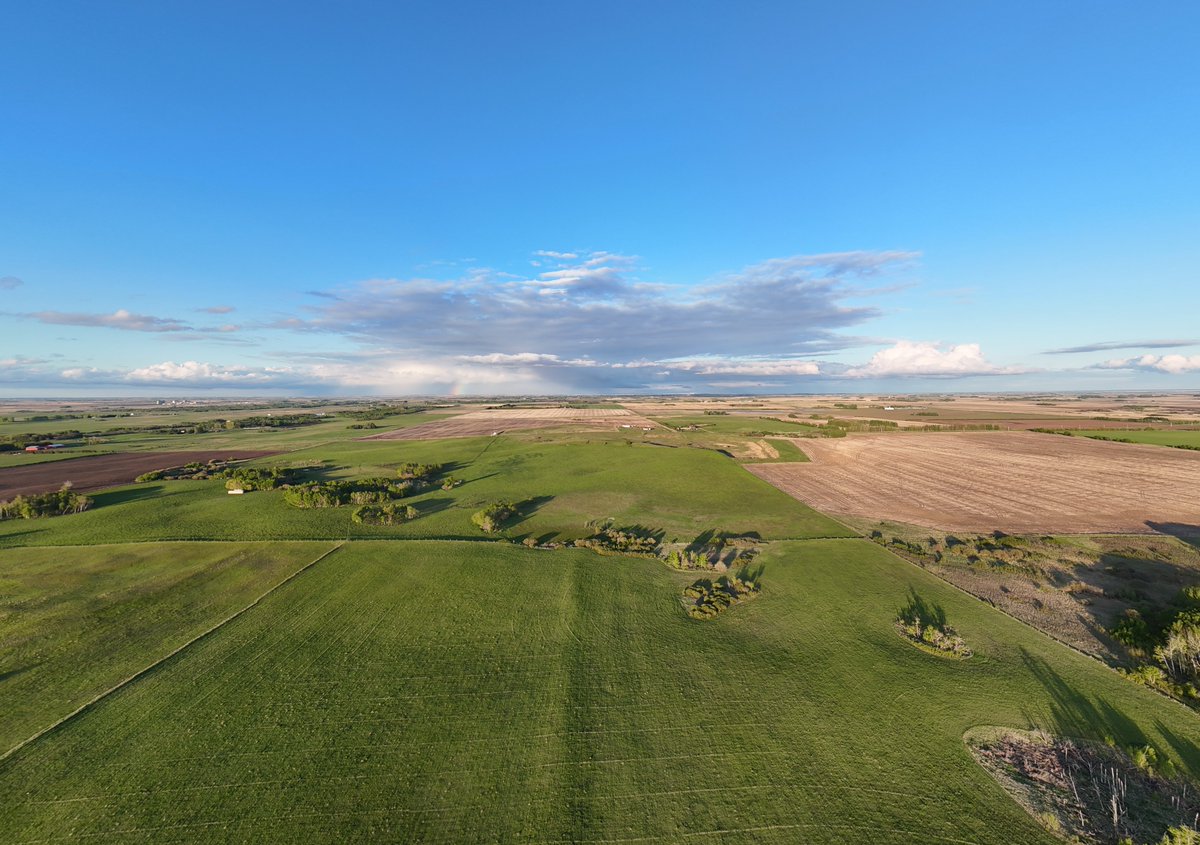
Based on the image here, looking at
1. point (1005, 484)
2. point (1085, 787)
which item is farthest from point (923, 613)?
point (1005, 484)

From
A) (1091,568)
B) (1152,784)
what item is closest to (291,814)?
(1152,784)

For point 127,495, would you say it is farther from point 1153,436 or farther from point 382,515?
point 1153,436

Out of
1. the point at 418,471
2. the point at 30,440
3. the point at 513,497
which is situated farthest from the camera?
the point at 30,440

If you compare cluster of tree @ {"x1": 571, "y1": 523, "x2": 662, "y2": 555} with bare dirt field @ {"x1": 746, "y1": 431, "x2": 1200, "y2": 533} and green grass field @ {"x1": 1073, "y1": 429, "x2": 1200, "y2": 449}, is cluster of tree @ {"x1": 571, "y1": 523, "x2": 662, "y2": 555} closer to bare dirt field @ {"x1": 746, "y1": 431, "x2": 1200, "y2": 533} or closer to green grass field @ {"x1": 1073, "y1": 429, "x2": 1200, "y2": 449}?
bare dirt field @ {"x1": 746, "y1": 431, "x2": 1200, "y2": 533}

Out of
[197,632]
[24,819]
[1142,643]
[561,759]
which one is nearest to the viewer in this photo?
[24,819]

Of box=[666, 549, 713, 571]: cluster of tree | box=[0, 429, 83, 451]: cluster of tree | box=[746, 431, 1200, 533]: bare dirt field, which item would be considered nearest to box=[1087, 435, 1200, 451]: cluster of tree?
box=[746, 431, 1200, 533]: bare dirt field

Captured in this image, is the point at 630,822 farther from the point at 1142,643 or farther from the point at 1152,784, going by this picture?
the point at 1142,643
